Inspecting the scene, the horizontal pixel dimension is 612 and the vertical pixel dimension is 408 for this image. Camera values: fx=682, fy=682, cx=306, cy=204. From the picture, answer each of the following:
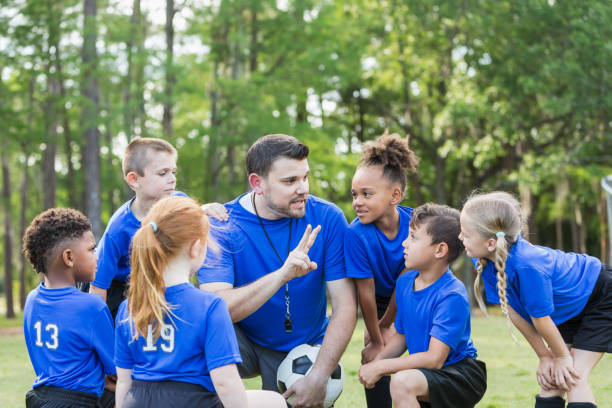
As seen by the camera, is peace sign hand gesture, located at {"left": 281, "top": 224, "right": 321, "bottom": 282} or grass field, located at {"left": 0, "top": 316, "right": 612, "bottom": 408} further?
grass field, located at {"left": 0, "top": 316, "right": 612, "bottom": 408}

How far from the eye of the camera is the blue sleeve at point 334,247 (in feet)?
16.0

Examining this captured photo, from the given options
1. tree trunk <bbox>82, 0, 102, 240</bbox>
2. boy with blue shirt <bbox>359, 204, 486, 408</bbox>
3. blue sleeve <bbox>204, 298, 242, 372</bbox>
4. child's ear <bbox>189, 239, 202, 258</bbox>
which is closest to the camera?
blue sleeve <bbox>204, 298, 242, 372</bbox>

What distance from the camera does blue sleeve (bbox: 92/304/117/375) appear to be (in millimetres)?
4043

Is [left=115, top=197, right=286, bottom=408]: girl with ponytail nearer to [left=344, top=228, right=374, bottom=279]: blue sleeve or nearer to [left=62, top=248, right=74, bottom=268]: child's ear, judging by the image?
[left=62, top=248, right=74, bottom=268]: child's ear

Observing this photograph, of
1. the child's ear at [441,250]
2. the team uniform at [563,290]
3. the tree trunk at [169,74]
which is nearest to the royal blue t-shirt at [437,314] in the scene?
the child's ear at [441,250]

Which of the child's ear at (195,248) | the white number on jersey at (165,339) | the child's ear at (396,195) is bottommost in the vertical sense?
the white number on jersey at (165,339)

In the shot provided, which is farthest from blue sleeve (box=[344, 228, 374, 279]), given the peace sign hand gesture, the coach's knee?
the coach's knee

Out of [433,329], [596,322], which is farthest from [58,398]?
[596,322]

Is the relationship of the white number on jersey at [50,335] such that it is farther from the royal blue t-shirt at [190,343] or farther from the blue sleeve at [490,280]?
the blue sleeve at [490,280]

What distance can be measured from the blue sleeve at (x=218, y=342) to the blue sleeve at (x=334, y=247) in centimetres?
174

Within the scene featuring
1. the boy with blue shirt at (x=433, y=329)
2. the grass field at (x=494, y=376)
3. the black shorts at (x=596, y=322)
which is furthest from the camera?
the grass field at (x=494, y=376)

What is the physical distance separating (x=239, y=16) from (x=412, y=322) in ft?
66.5

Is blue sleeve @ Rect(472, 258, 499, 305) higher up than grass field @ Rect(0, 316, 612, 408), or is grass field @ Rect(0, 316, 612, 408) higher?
blue sleeve @ Rect(472, 258, 499, 305)

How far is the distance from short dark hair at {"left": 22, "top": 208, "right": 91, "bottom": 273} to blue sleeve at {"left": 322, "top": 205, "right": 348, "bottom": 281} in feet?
5.54
